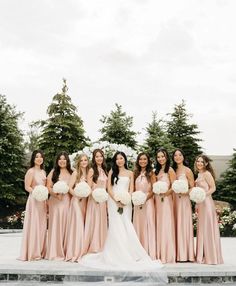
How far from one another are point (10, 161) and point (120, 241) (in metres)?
18.9

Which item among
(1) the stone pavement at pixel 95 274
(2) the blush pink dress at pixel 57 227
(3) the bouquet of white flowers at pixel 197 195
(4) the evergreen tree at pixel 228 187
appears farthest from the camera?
(4) the evergreen tree at pixel 228 187

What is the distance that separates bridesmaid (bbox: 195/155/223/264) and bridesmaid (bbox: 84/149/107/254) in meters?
2.07

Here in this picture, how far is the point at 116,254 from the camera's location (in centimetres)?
980

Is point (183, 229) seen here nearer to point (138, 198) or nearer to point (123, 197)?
point (138, 198)

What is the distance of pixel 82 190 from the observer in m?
10.2

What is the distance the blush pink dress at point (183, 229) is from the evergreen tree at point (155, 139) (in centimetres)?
2065

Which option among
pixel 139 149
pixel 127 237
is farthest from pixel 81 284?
pixel 139 149

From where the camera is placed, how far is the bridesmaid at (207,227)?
9.86m

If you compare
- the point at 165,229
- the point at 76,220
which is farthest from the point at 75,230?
the point at 165,229

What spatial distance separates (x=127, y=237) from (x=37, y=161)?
8.60ft

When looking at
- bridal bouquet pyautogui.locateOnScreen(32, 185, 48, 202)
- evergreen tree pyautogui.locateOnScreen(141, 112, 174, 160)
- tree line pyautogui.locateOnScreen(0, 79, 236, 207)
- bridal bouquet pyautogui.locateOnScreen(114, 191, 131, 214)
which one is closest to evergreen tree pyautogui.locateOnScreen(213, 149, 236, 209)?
tree line pyautogui.locateOnScreen(0, 79, 236, 207)

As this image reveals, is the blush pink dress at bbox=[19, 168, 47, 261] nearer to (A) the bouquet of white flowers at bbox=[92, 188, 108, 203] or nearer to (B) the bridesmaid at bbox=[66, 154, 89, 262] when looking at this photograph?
(B) the bridesmaid at bbox=[66, 154, 89, 262]

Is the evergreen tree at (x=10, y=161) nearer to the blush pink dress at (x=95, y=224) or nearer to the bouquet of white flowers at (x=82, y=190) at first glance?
the blush pink dress at (x=95, y=224)

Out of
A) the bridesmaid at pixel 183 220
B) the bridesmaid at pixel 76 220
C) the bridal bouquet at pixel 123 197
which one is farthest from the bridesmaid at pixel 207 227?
the bridesmaid at pixel 76 220
